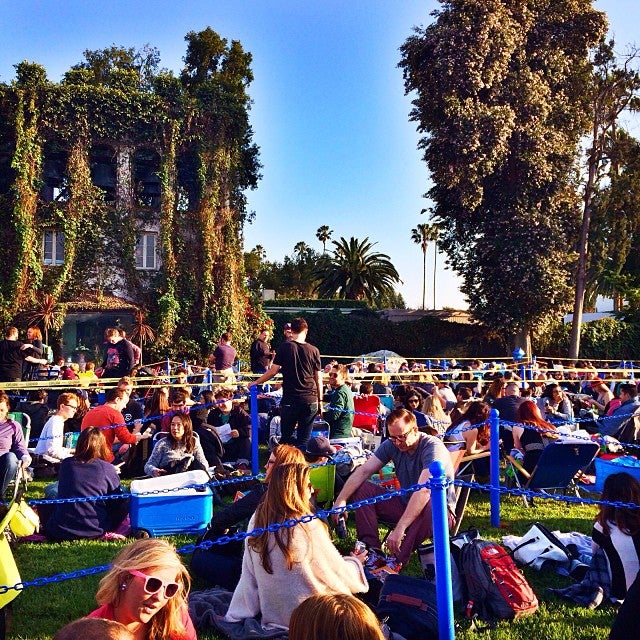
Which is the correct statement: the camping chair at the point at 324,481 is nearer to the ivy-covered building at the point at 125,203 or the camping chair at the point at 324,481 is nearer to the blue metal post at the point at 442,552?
the blue metal post at the point at 442,552

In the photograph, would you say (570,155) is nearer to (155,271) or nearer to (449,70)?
(449,70)

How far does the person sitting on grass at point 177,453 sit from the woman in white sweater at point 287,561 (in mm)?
3356

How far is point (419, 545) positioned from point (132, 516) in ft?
9.16

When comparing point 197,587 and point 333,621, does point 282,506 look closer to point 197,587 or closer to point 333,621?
point 197,587

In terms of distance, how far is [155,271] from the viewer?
2822cm

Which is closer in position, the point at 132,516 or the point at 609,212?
the point at 132,516

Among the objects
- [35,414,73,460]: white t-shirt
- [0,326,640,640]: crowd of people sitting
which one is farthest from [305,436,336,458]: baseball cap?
[35,414,73,460]: white t-shirt

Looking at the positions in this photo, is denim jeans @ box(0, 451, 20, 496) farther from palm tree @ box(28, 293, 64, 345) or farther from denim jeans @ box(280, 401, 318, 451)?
palm tree @ box(28, 293, 64, 345)

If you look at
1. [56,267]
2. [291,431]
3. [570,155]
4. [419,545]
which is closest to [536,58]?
[570,155]

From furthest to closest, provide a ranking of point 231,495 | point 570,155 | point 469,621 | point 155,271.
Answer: point 570,155 → point 155,271 → point 231,495 → point 469,621

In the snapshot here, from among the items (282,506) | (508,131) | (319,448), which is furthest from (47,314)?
(282,506)

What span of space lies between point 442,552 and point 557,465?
451 centimetres

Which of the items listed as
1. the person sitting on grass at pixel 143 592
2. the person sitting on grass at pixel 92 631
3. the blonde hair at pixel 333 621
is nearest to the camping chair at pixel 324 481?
the person sitting on grass at pixel 143 592

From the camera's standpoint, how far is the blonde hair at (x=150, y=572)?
2.96 m
